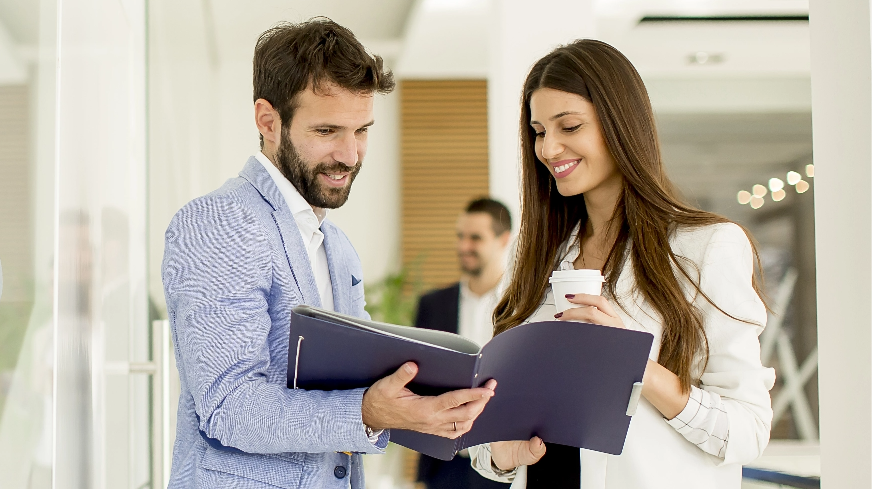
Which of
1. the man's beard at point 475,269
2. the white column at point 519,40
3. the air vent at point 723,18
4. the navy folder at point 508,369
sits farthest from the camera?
the air vent at point 723,18

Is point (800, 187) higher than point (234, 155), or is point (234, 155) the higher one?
point (234, 155)

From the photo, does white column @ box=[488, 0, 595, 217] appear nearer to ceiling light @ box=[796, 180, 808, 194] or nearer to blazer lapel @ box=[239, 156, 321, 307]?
blazer lapel @ box=[239, 156, 321, 307]

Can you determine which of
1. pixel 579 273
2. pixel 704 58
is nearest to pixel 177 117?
pixel 579 273

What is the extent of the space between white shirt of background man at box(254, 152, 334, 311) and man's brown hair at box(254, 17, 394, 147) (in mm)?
121

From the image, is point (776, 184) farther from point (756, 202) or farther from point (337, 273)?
point (337, 273)

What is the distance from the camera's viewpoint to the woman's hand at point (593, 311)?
1477 mm

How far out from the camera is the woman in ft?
5.20

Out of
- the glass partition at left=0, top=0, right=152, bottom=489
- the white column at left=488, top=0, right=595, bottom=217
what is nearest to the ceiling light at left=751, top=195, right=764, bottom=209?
the white column at left=488, top=0, right=595, bottom=217

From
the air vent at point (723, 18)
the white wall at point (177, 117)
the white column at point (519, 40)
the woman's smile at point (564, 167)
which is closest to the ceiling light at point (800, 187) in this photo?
the air vent at point (723, 18)

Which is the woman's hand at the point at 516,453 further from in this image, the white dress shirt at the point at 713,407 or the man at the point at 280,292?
the man at the point at 280,292

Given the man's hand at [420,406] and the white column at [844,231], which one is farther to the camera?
the white column at [844,231]

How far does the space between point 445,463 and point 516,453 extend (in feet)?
6.91

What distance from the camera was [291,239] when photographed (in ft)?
5.18

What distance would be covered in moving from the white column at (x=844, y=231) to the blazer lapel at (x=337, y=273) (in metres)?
1.13
